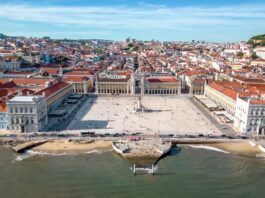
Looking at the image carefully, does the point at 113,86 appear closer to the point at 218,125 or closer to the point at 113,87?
the point at 113,87

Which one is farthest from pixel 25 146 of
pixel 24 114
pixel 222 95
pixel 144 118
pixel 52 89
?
pixel 222 95

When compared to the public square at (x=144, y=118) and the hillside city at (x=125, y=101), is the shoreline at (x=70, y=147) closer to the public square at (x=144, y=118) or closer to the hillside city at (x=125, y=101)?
the hillside city at (x=125, y=101)

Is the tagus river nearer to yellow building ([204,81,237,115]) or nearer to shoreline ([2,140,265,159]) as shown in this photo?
shoreline ([2,140,265,159])

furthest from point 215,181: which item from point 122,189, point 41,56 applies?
point 41,56

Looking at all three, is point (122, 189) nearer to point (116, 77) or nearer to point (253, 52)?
point (116, 77)

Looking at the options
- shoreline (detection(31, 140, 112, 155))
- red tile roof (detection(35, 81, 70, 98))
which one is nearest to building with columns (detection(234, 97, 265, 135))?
shoreline (detection(31, 140, 112, 155))

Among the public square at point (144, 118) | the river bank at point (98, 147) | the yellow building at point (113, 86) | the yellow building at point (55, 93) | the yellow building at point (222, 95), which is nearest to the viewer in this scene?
the river bank at point (98, 147)

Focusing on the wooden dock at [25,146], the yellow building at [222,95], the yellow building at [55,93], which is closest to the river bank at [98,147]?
the wooden dock at [25,146]
